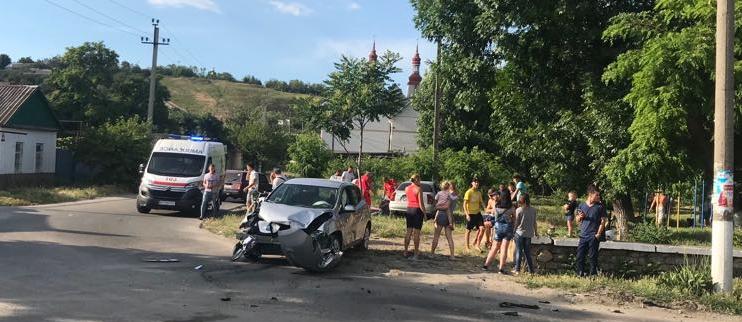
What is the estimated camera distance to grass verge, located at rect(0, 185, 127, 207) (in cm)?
2167

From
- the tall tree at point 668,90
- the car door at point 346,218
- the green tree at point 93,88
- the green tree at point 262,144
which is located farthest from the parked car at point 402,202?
the green tree at point 262,144

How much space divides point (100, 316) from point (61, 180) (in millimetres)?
28552

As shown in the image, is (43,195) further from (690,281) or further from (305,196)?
(690,281)

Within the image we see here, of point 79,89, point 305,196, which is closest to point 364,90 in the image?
point 305,196

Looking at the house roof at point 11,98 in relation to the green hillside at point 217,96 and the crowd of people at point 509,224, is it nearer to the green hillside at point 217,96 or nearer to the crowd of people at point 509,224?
the crowd of people at point 509,224

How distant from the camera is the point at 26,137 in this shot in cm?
3036

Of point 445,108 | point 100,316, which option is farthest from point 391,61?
point 100,316

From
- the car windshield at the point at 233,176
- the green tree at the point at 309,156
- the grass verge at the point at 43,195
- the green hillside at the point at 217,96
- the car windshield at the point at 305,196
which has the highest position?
the green hillside at the point at 217,96

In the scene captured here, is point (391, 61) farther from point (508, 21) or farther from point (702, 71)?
point (702, 71)

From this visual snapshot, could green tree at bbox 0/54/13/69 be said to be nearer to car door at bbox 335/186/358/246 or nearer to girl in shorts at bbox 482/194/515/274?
car door at bbox 335/186/358/246

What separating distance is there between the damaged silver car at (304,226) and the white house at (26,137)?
68.5 feet

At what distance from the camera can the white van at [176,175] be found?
62.0 feet

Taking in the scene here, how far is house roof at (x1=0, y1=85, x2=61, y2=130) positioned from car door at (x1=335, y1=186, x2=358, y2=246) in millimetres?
22176

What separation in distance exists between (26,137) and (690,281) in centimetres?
2972
